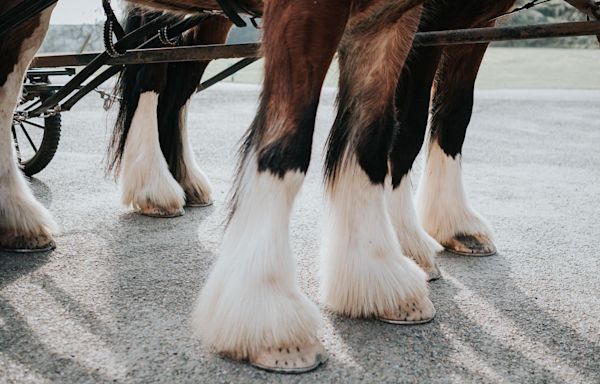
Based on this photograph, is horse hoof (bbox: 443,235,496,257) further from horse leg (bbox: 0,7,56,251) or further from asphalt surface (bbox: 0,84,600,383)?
horse leg (bbox: 0,7,56,251)

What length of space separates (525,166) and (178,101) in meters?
2.37

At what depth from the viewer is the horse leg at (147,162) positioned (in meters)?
3.12

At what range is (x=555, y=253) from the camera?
2834mm

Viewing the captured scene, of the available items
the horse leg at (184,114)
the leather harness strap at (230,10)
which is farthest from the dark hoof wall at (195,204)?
the leather harness strap at (230,10)

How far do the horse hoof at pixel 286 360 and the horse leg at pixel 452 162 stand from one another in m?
1.19

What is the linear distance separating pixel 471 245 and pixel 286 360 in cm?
126

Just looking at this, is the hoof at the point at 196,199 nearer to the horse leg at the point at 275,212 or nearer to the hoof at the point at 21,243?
the hoof at the point at 21,243

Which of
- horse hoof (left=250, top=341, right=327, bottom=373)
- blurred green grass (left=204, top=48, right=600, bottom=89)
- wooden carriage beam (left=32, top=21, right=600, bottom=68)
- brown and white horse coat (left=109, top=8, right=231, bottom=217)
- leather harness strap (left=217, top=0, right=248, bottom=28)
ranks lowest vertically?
blurred green grass (left=204, top=48, right=600, bottom=89)

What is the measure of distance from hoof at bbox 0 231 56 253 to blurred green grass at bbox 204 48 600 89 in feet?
19.2

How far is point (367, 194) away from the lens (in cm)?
207

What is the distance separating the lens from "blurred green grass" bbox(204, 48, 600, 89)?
10039 millimetres

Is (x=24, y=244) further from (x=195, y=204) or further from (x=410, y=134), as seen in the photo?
(x=410, y=134)

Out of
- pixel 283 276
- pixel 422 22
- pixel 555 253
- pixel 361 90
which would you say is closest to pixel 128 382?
pixel 283 276

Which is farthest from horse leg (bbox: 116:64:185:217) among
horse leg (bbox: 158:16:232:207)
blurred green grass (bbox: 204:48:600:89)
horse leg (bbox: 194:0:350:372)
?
blurred green grass (bbox: 204:48:600:89)
